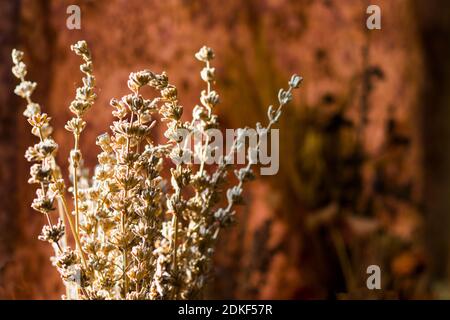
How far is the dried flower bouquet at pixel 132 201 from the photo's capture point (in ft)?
1.99

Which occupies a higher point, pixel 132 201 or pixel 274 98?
pixel 274 98

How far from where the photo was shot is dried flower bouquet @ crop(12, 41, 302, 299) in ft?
1.99

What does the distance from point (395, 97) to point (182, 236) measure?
1290mm

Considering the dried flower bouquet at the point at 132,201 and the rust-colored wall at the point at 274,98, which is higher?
the rust-colored wall at the point at 274,98

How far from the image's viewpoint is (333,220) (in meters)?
1.52

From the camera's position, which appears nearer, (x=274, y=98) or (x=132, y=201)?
(x=132, y=201)

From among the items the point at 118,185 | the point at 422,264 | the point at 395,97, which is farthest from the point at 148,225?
the point at 395,97

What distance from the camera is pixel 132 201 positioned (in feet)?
2.09

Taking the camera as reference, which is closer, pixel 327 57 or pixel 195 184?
pixel 195 184

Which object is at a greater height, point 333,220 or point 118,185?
point 333,220

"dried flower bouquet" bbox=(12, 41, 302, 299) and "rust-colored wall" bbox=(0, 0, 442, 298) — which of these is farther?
"rust-colored wall" bbox=(0, 0, 442, 298)

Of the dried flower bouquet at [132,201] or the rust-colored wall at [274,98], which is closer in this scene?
the dried flower bouquet at [132,201]

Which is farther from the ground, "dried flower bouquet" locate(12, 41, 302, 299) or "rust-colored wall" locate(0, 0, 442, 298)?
"rust-colored wall" locate(0, 0, 442, 298)
